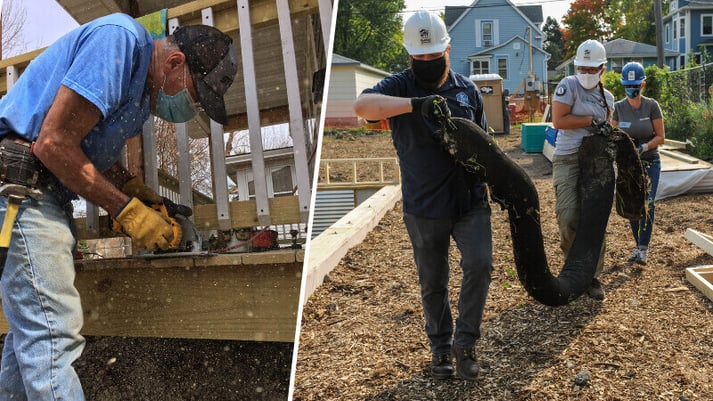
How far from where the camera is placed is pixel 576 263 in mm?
2961

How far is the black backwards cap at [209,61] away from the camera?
1.68 m

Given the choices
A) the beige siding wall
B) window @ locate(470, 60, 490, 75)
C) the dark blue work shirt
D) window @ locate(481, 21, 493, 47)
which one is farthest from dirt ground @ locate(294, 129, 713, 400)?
window @ locate(481, 21, 493, 47)

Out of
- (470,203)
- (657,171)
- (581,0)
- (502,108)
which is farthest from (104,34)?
(581,0)

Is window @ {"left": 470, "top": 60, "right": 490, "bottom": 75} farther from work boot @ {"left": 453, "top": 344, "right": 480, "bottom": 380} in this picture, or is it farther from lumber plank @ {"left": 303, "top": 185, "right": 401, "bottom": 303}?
work boot @ {"left": 453, "top": 344, "right": 480, "bottom": 380}

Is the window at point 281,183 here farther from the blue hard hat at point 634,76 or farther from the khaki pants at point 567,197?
the blue hard hat at point 634,76

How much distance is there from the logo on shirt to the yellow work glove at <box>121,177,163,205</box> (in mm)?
1129

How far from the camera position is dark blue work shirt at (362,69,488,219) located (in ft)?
8.15

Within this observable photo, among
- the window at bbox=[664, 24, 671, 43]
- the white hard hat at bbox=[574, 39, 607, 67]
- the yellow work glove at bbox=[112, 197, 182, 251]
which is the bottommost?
the yellow work glove at bbox=[112, 197, 182, 251]

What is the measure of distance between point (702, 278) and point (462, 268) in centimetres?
194

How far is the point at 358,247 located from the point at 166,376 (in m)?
2.77

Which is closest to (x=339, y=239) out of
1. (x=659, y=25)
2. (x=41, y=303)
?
(x=41, y=303)

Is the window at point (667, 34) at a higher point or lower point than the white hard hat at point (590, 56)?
higher

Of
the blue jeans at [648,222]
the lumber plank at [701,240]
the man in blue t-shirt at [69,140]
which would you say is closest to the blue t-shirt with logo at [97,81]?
the man in blue t-shirt at [69,140]

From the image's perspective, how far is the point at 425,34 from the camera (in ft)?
7.77
